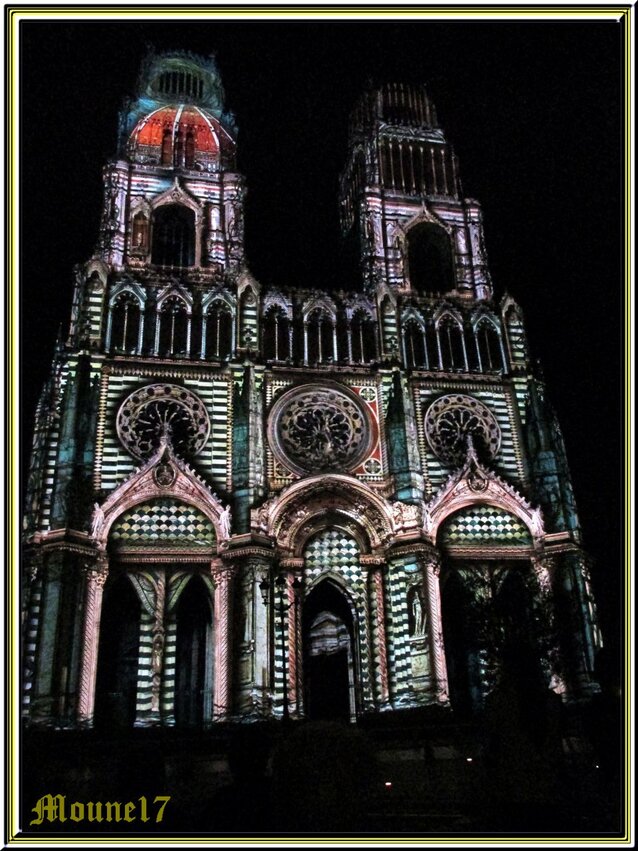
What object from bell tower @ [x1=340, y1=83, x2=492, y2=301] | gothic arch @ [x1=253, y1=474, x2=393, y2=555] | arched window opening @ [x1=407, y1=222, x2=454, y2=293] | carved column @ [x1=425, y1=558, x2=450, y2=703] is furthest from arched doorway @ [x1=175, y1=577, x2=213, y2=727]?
arched window opening @ [x1=407, y1=222, x2=454, y2=293]

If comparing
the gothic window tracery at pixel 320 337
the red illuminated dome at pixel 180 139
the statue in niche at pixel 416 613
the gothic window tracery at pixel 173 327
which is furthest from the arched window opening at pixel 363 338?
the red illuminated dome at pixel 180 139

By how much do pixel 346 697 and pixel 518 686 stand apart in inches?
689

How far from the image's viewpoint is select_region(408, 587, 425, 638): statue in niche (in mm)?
23359

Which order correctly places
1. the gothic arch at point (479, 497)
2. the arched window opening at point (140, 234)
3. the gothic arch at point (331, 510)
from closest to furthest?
the gothic arch at point (331, 510) < the gothic arch at point (479, 497) < the arched window opening at point (140, 234)

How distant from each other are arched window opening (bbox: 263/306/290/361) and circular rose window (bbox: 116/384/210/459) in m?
3.77

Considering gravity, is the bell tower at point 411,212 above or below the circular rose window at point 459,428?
above

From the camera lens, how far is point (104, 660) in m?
23.1

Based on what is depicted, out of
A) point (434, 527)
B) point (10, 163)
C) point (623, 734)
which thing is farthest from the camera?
point (434, 527)

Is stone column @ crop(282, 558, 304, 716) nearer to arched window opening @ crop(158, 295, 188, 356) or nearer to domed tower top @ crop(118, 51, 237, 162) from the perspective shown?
arched window opening @ crop(158, 295, 188, 356)

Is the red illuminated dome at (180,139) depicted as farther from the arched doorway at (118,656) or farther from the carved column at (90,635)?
the arched doorway at (118,656)

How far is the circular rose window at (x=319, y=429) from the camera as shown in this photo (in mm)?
26812

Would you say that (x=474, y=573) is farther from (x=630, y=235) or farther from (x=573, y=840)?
(x=573, y=840)

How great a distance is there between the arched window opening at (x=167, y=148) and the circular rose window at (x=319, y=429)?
46.2ft

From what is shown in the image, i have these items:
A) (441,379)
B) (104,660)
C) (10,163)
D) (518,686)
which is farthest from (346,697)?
(10,163)
